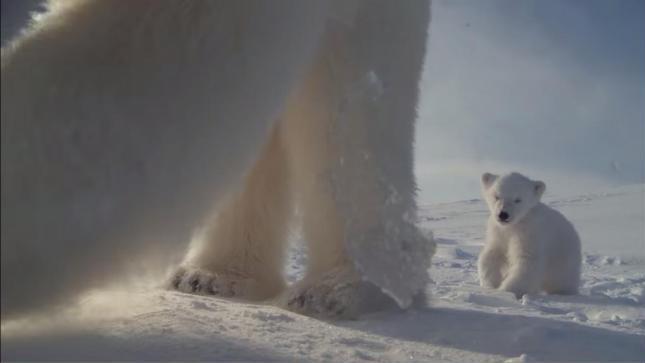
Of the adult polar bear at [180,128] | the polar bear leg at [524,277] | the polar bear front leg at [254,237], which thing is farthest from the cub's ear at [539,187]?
the adult polar bear at [180,128]

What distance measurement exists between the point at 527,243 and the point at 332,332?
1.82m

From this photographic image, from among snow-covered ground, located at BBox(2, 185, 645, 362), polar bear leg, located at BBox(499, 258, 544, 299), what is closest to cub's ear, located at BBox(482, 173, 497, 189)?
polar bear leg, located at BBox(499, 258, 544, 299)

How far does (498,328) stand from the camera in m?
1.79

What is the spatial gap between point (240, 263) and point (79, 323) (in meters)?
1.35

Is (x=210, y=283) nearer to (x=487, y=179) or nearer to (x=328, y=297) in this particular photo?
(x=328, y=297)

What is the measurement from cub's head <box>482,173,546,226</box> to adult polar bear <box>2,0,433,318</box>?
133 cm

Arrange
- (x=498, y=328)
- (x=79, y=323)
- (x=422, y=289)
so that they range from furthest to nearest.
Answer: (x=422, y=289) < (x=498, y=328) < (x=79, y=323)

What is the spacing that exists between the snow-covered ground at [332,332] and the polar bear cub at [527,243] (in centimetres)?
42

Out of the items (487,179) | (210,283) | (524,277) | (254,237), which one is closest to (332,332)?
(210,283)

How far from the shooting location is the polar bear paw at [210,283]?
7.58 feet

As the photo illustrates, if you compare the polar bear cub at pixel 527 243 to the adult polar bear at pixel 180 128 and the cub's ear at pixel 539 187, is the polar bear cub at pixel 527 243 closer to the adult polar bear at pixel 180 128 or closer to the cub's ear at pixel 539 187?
the cub's ear at pixel 539 187

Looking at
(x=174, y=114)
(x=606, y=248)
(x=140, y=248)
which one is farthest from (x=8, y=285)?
(x=606, y=248)

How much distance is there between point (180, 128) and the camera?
3.94 feet

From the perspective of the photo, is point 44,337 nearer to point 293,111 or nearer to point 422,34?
point 293,111
